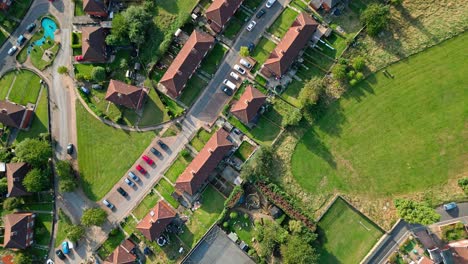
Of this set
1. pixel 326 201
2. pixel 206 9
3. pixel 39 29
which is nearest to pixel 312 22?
pixel 206 9

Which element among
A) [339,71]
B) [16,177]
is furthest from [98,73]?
[339,71]

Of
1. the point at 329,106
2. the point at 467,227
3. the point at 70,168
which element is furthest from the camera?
the point at 70,168

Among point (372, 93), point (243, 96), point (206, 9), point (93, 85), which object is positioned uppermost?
point (372, 93)

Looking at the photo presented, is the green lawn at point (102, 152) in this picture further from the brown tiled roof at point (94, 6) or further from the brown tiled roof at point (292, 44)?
the brown tiled roof at point (292, 44)

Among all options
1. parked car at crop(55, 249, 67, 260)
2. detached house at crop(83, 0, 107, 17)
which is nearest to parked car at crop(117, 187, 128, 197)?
parked car at crop(55, 249, 67, 260)

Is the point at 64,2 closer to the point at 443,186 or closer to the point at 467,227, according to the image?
the point at 443,186
